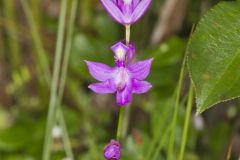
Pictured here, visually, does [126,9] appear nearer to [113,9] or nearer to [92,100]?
[113,9]

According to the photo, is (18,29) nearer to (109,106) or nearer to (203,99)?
(109,106)

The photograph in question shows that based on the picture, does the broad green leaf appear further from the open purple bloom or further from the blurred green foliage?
the blurred green foliage

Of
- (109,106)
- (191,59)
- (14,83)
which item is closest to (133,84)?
(191,59)

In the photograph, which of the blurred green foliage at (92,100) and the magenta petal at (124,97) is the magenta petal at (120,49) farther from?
the blurred green foliage at (92,100)

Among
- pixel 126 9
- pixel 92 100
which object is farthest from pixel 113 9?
pixel 92 100

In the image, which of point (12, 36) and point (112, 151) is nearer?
point (112, 151)

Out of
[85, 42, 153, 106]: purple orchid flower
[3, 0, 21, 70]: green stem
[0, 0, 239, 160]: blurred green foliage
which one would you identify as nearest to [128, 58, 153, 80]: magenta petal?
[85, 42, 153, 106]: purple orchid flower

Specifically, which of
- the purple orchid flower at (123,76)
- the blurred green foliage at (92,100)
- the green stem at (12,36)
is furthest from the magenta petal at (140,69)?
the green stem at (12,36)

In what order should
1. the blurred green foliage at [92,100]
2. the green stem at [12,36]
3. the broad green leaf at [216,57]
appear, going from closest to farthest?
the broad green leaf at [216,57]
the blurred green foliage at [92,100]
the green stem at [12,36]
